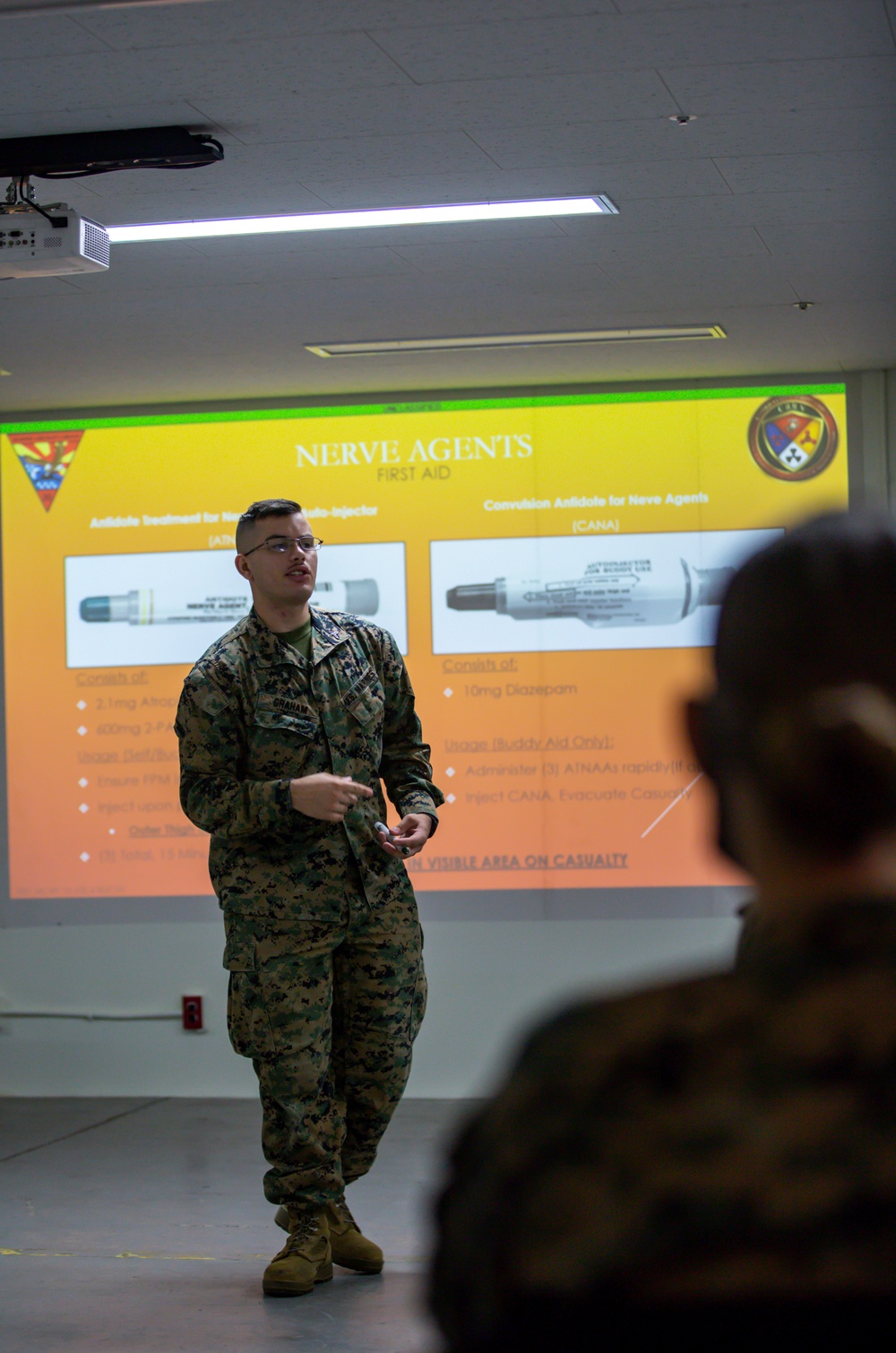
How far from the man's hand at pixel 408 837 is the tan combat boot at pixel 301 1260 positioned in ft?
2.75

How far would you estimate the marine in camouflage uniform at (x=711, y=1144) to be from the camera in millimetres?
712

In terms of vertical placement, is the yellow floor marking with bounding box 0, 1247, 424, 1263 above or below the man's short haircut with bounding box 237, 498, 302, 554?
below

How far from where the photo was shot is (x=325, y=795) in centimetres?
333

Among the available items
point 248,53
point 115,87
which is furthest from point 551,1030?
point 115,87

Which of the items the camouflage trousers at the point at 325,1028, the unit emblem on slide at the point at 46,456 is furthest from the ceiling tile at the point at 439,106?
the unit emblem on slide at the point at 46,456

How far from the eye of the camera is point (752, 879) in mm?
794

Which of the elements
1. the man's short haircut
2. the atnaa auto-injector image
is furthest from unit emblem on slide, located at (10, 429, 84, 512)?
the man's short haircut

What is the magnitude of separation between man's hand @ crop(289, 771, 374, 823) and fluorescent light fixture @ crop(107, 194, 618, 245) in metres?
1.36

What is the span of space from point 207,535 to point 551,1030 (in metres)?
5.22

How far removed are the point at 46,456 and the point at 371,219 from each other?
267cm

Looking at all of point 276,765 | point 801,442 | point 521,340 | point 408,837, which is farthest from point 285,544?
point 801,442

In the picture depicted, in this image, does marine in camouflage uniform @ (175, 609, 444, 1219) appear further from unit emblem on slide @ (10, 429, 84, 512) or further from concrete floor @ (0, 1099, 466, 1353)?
unit emblem on slide @ (10, 429, 84, 512)

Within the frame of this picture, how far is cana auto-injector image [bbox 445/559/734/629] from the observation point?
5586 mm

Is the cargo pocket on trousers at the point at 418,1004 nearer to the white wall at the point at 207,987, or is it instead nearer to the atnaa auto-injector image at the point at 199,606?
the white wall at the point at 207,987
